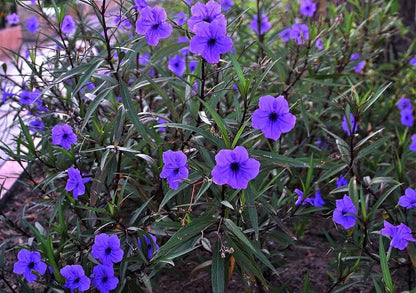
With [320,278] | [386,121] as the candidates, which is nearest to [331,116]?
[386,121]

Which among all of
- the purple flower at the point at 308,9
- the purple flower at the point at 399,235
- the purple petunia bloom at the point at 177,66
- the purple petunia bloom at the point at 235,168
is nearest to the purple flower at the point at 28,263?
the purple petunia bloom at the point at 235,168

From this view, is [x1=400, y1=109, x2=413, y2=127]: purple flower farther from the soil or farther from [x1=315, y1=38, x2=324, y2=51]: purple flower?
the soil

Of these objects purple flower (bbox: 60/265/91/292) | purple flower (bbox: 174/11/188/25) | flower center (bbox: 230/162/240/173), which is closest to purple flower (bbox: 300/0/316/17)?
purple flower (bbox: 174/11/188/25)

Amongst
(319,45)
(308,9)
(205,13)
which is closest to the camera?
(205,13)

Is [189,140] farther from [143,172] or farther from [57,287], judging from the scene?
[57,287]

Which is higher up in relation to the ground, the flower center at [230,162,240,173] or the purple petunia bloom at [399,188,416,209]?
the flower center at [230,162,240,173]

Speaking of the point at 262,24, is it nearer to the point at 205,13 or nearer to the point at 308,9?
the point at 308,9

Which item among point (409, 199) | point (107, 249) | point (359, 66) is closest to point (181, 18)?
point (359, 66)
